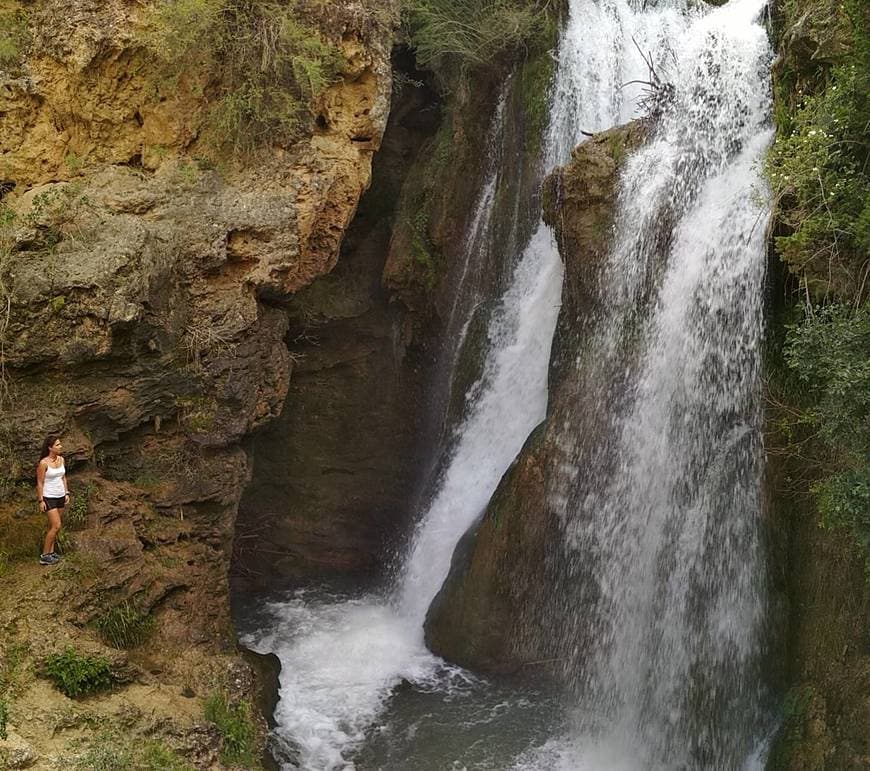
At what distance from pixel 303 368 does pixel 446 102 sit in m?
5.50

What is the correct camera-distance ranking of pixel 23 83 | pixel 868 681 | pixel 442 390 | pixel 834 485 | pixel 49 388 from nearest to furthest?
pixel 834 485, pixel 868 681, pixel 49 388, pixel 23 83, pixel 442 390

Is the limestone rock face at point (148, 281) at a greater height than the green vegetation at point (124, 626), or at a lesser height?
greater

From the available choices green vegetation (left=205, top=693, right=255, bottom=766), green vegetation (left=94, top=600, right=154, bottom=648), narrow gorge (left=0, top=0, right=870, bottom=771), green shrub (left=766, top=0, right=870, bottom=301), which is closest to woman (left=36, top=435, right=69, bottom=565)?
narrow gorge (left=0, top=0, right=870, bottom=771)

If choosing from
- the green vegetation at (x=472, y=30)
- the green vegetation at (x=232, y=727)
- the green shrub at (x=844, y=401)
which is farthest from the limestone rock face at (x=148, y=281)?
the green shrub at (x=844, y=401)

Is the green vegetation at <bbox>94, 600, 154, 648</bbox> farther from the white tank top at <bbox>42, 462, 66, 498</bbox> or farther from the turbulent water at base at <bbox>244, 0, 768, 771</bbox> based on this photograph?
the turbulent water at base at <bbox>244, 0, 768, 771</bbox>

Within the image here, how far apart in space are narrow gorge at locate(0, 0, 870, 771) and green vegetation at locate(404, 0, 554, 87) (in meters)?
0.06

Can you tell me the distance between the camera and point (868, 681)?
25.0ft

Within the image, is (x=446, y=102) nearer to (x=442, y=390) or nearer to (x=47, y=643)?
(x=442, y=390)

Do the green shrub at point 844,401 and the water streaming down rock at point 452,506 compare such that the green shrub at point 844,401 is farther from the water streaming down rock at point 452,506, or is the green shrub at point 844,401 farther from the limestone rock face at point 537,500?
the water streaming down rock at point 452,506

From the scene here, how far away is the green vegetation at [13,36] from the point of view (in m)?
10.1

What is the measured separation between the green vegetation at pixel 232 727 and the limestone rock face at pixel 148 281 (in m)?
1.00

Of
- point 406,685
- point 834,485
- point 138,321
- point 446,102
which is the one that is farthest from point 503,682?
point 446,102

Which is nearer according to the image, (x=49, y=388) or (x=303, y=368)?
(x=49, y=388)

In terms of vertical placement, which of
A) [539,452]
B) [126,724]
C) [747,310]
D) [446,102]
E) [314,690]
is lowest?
[314,690]
